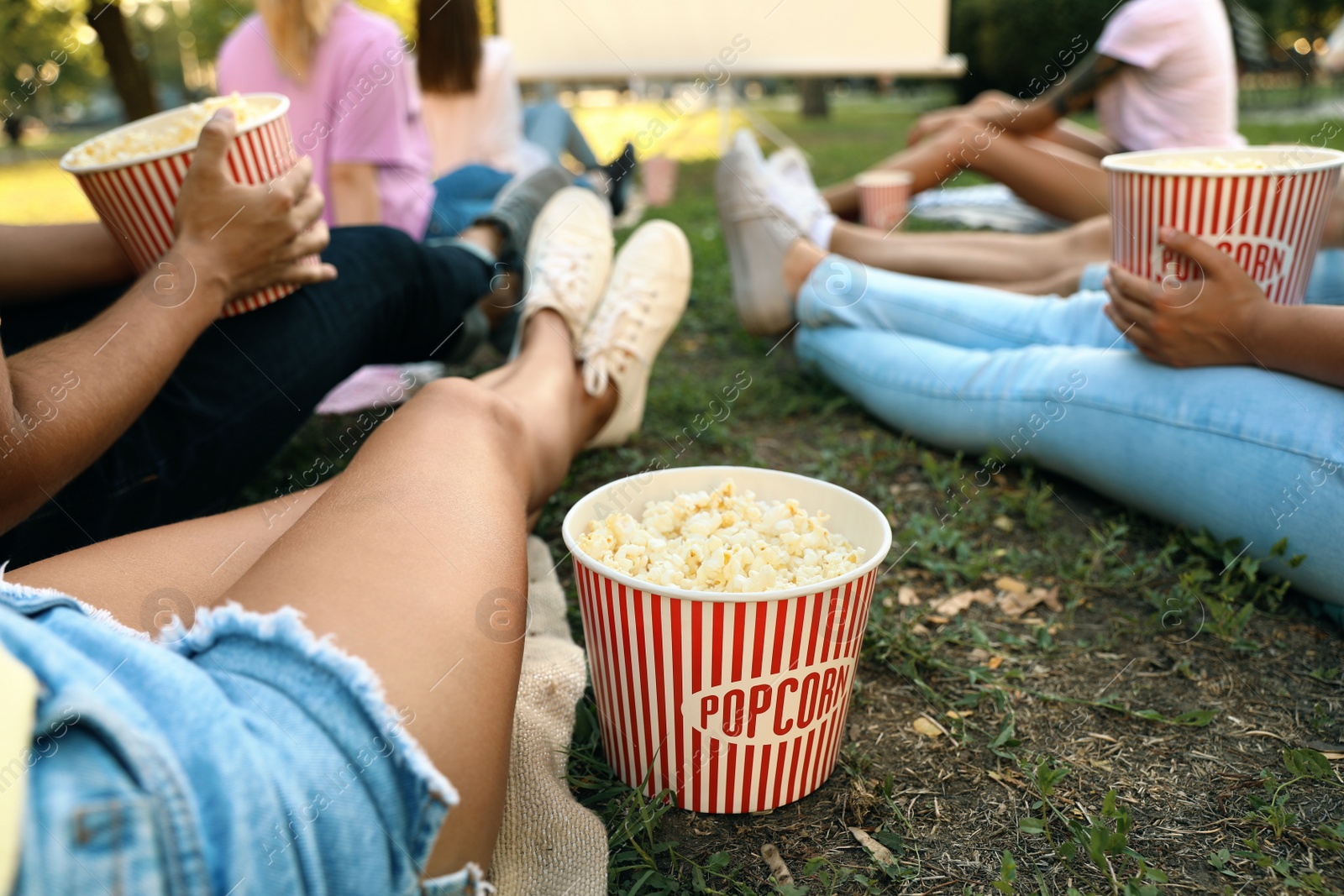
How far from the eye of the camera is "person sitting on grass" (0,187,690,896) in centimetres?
55

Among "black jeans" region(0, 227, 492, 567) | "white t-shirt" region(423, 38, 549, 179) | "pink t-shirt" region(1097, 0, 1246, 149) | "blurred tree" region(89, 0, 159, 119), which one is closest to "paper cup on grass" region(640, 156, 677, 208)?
"white t-shirt" region(423, 38, 549, 179)

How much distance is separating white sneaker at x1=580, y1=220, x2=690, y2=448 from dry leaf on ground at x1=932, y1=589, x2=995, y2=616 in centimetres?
78

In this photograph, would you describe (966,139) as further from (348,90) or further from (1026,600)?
(1026,600)

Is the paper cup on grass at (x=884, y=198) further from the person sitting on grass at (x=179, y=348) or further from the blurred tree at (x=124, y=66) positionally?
the blurred tree at (x=124, y=66)

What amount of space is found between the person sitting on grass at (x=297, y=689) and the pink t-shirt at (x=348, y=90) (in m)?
1.60

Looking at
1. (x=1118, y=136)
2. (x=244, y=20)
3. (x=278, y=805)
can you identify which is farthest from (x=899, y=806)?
(x=1118, y=136)

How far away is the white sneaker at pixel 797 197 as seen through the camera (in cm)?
264

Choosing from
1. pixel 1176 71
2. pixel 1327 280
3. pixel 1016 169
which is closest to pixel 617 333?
pixel 1327 280

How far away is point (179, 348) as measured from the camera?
1234mm

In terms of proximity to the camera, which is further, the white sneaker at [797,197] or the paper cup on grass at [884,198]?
the paper cup on grass at [884,198]

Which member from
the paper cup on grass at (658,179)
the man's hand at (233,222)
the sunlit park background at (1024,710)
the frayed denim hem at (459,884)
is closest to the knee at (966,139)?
the sunlit park background at (1024,710)

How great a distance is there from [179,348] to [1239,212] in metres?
1.56

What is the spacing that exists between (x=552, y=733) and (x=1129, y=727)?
769 mm

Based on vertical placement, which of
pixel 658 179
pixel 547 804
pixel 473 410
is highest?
pixel 473 410
